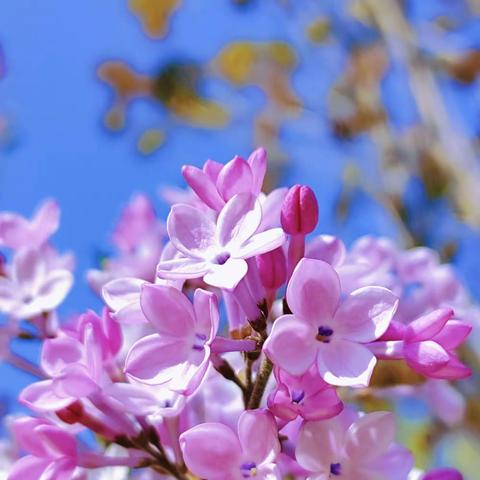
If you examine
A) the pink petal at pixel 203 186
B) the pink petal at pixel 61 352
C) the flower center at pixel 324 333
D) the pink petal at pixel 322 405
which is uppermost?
the pink petal at pixel 203 186

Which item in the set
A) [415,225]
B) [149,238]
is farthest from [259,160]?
[415,225]

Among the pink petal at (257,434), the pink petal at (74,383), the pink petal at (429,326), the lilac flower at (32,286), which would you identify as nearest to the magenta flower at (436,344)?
the pink petal at (429,326)

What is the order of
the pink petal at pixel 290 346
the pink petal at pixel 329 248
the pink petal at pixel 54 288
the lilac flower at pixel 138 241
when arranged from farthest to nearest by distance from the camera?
the lilac flower at pixel 138 241, the pink petal at pixel 54 288, the pink petal at pixel 329 248, the pink petal at pixel 290 346

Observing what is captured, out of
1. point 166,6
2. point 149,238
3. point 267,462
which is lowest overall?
point 267,462

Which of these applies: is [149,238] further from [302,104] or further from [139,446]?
[302,104]

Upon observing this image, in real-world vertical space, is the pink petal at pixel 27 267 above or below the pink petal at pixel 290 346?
above

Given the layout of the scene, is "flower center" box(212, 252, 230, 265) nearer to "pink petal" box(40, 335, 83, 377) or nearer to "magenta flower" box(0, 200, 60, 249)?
"pink petal" box(40, 335, 83, 377)

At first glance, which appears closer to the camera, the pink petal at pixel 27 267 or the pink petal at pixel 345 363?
the pink petal at pixel 345 363

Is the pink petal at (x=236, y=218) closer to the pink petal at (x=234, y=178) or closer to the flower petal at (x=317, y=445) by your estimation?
the pink petal at (x=234, y=178)

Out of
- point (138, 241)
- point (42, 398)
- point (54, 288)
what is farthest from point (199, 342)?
point (138, 241)
